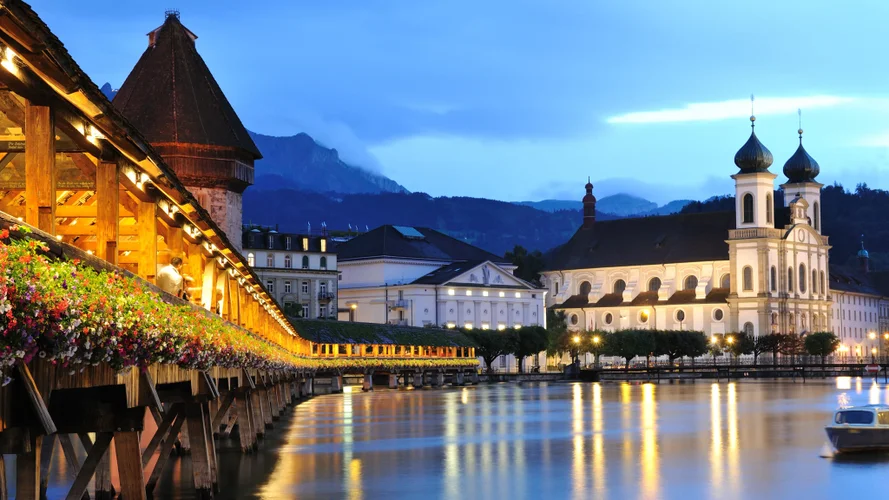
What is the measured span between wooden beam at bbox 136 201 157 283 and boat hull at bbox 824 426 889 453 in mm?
26042

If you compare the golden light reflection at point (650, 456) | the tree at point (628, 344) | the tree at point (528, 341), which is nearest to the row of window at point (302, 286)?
the tree at point (528, 341)

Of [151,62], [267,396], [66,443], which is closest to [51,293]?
[66,443]

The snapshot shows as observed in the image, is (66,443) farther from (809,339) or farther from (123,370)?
(809,339)

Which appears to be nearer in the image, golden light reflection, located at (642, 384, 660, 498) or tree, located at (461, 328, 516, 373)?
golden light reflection, located at (642, 384, 660, 498)

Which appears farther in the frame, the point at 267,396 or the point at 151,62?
the point at 151,62

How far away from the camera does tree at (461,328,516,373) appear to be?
162875mm

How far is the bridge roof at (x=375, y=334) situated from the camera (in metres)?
131

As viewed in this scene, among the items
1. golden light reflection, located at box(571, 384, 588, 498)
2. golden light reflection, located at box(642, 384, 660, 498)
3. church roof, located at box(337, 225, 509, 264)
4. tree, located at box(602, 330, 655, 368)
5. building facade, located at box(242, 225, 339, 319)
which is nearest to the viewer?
golden light reflection, located at box(642, 384, 660, 498)

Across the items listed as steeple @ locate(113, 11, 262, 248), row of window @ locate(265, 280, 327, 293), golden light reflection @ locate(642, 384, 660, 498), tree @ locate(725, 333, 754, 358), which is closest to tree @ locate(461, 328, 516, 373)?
row of window @ locate(265, 280, 327, 293)

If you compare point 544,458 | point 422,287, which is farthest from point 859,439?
point 422,287

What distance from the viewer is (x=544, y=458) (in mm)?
43156

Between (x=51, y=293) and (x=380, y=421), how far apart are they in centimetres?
5125

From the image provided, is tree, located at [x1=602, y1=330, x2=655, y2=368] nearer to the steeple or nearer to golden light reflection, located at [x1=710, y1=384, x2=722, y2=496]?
golden light reflection, located at [x1=710, y1=384, x2=722, y2=496]

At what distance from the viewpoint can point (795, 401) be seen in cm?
8700
